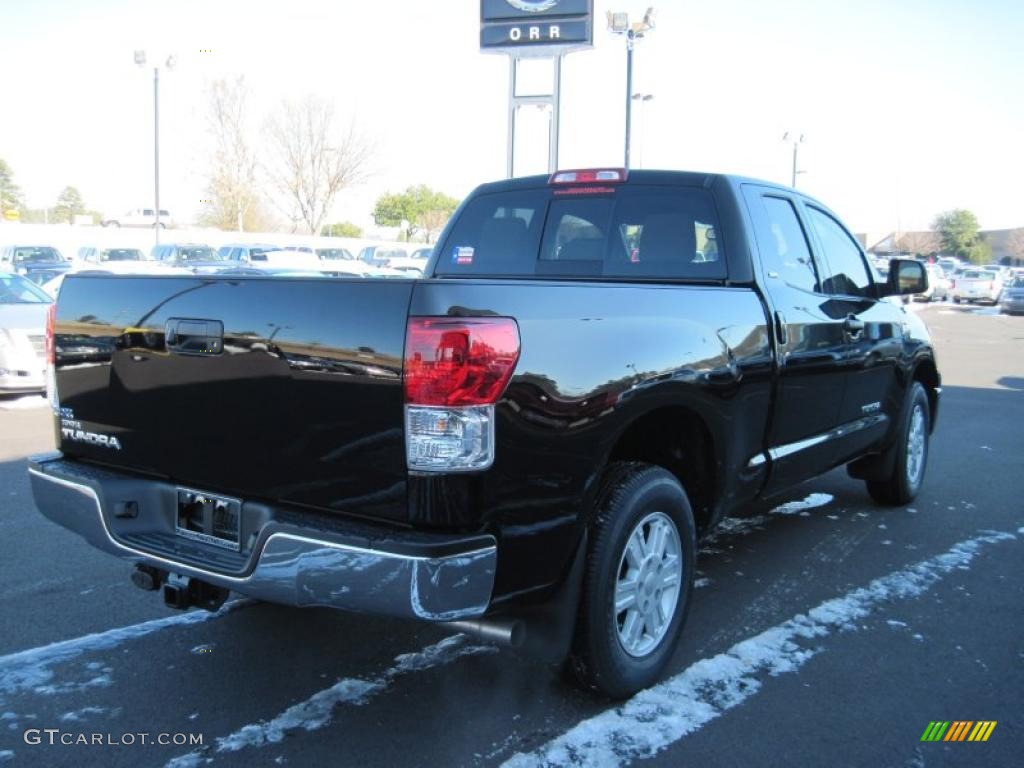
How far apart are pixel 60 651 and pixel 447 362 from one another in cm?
234

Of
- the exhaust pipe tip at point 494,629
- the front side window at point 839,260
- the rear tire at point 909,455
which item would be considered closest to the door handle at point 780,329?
the front side window at point 839,260

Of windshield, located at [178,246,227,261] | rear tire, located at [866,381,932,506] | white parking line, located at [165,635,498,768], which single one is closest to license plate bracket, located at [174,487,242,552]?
white parking line, located at [165,635,498,768]

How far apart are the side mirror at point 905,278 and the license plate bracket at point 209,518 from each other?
432 centimetres

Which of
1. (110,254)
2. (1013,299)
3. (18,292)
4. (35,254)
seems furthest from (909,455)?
(1013,299)

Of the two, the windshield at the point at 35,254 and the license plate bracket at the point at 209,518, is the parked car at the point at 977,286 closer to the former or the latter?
the windshield at the point at 35,254

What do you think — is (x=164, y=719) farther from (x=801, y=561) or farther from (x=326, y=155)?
(x=326, y=155)

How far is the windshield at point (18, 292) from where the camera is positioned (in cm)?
1108

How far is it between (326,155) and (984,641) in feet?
165

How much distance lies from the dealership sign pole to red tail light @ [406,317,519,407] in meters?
16.7

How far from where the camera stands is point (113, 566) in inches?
188

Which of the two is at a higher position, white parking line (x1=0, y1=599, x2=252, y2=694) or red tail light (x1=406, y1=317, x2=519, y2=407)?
red tail light (x1=406, y1=317, x2=519, y2=407)

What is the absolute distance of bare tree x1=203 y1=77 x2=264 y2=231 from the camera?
44281 mm

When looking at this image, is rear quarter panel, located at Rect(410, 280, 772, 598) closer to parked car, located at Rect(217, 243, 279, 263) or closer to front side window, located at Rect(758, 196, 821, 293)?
front side window, located at Rect(758, 196, 821, 293)

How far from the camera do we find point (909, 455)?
246 inches
